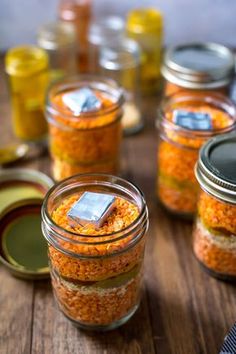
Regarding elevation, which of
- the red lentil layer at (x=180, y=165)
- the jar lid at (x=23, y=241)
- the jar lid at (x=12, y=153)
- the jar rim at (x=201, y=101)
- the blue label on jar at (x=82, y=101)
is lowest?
the jar lid at (x=23, y=241)

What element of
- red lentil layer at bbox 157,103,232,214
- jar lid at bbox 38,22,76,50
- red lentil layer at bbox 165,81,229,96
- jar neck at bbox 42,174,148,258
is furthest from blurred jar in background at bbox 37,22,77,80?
jar neck at bbox 42,174,148,258

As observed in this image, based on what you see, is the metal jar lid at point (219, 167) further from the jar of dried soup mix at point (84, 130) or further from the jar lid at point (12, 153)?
the jar lid at point (12, 153)

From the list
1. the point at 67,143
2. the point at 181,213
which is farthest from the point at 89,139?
the point at 181,213

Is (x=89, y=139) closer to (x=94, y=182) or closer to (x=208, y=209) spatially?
(x=94, y=182)

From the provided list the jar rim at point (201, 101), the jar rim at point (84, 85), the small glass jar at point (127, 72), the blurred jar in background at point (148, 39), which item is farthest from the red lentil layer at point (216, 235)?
the blurred jar in background at point (148, 39)

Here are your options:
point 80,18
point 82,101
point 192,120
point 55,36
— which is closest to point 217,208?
point 192,120

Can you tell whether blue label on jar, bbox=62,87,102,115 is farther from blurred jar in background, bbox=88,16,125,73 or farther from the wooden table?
blurred jar in background, bbox=88,16,125,73

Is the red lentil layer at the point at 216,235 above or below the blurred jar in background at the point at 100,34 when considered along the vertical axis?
below
